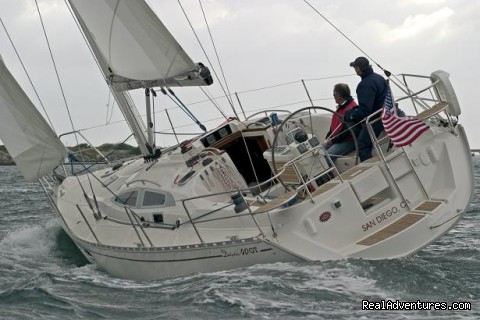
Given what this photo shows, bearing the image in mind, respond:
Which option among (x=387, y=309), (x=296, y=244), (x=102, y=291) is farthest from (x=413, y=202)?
(x=102, y=291)

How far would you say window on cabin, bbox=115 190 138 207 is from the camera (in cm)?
1193

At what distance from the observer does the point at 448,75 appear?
36.4 ft

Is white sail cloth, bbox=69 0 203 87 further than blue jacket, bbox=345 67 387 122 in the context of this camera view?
Yes

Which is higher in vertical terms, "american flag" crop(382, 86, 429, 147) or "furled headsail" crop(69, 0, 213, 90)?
"furled headsail" crop(69, 0, 213, 90)

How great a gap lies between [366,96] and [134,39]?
3.53m

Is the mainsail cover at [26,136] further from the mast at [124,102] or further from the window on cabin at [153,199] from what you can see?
the window on cabin at [153,199]

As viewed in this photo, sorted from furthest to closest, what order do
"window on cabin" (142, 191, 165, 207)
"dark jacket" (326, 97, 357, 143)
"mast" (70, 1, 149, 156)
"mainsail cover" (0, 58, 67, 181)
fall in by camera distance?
"mast" (70, 1, 149, 156)
"mainsail cover" (0, 58, 67, 181)
"window on cabin" (142, 191, 165, 207)
"dark jacket" (326, 97, 357, 143)

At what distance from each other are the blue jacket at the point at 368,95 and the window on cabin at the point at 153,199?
9.76 ft

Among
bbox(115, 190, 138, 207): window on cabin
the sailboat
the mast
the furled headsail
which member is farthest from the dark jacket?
the mast

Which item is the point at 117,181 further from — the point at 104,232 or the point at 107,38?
the point at 107,38

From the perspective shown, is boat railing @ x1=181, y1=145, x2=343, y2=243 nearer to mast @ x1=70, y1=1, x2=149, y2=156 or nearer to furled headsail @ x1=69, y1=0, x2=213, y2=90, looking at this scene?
furled headsail @ x1=69, y1=0, x2=213, y2=90

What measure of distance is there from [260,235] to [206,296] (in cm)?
120

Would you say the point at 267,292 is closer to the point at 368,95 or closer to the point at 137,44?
the point at 368,95

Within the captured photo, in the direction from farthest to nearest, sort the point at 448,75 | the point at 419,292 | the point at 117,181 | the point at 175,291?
the point at 117,181
the point at 448,75
the point at 175,291
the point at 419,292
